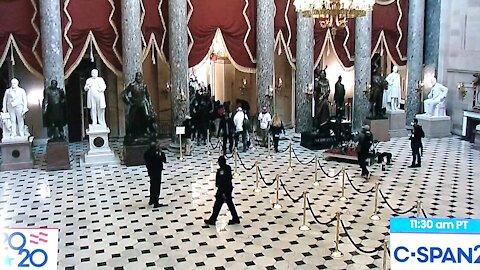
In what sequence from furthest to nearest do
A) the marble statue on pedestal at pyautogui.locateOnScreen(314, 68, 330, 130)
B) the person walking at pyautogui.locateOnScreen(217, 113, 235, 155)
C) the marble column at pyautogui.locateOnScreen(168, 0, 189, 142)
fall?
the marble statue on pedestal at pyautogui.locateOnScreen(314, 68, 330, 130), the marble column at pyautogui.locateOnScreen(168, 0, 189, 142), the person walking at pyautogui.locateOnScreen(217, 113, 235, 155)

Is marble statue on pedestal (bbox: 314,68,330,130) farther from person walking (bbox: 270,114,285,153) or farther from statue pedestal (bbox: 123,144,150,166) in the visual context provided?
statue pedestal (bbox: 123,144,150,166)

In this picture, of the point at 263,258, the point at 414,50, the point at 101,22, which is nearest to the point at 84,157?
the point at 101,22

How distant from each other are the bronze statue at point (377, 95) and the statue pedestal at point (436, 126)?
1.81 metres

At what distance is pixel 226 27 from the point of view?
Result: 18.6 m

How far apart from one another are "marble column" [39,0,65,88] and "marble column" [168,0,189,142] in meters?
3.30

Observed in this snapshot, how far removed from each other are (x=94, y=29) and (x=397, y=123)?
10660mm

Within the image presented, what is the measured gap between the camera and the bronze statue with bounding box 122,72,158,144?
1588cm

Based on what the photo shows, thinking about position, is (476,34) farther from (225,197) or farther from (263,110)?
(225,197)

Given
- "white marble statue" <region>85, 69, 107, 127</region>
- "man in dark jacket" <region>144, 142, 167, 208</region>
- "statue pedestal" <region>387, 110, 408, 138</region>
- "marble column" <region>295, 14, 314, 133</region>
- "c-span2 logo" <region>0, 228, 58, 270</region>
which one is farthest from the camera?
"statue pedestal" <region>387, 110, 408, 138</region>

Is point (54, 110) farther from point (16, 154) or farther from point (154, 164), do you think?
point (154, 164)

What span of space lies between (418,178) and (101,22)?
10150mm

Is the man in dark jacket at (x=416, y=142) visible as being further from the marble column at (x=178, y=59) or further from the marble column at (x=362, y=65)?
the marble column at (x=178, y=59)

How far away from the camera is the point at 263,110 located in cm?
1802

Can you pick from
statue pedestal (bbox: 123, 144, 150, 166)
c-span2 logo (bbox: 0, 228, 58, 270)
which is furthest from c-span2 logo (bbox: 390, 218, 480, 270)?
statue pedestal (bbox: 123, 144, 150, 166)
